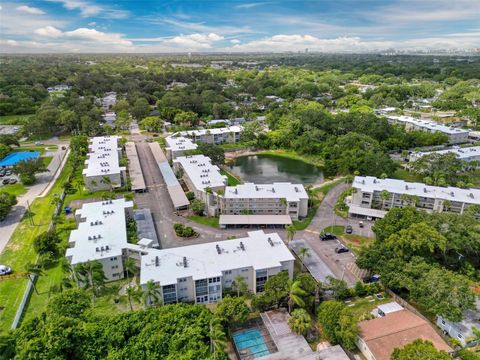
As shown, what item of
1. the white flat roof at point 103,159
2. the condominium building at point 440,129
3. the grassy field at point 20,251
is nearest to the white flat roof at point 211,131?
the white flat roof at point 103,159

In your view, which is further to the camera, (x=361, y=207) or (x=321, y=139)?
(x=321, y=139)

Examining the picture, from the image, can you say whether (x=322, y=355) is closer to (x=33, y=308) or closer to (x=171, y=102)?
Answer: (x=33, y=308)

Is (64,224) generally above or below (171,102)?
below

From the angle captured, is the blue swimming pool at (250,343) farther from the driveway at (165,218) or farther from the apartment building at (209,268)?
the driveway at (165,218)

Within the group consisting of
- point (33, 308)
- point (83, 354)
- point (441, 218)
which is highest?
point (441, 218)

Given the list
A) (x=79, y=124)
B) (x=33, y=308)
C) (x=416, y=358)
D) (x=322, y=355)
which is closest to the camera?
(x=416, y=358)

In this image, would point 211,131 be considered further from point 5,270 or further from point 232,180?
point 5,270

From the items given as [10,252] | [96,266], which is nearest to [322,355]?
[96,266]
